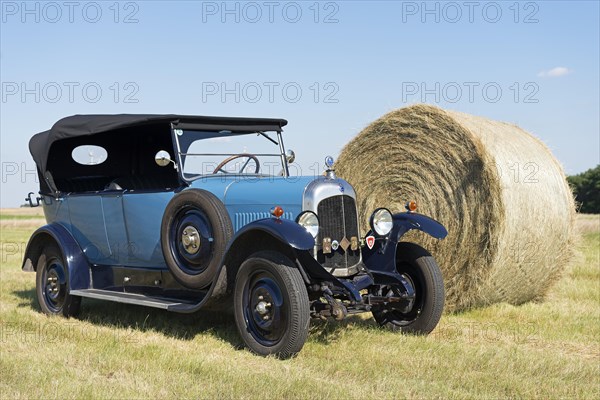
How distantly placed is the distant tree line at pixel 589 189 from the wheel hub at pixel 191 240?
3684 centimetres

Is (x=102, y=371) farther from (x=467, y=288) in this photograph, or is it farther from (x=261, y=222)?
(x=467, y=288)

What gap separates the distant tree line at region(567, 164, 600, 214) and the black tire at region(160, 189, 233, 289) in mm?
36808

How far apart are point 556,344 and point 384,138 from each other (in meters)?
3.36

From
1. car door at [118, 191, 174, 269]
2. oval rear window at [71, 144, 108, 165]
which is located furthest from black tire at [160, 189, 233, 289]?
oval rear window at [71, 144, 108, 165]

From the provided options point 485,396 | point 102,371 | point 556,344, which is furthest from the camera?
point 556,344

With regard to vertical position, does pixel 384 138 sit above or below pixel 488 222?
above

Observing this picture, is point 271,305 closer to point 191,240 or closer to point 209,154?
point 191,240

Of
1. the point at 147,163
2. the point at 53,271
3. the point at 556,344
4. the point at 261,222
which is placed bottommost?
the point at 556,344

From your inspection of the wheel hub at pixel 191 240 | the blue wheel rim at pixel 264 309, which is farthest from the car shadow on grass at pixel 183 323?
the wheel hub at pixel 191 240

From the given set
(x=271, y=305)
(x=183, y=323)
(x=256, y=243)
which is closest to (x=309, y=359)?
(x=271, y=305)

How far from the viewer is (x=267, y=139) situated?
7.63 meters

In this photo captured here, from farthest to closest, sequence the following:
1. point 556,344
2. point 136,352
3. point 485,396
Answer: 1. point 556,344
2. point 136,352
3. point 485,396

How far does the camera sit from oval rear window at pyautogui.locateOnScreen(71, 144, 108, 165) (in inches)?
333

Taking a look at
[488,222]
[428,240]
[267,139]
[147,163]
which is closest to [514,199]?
[488,222]
